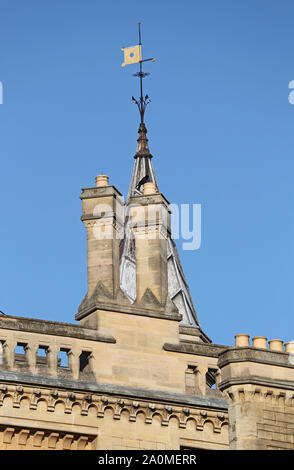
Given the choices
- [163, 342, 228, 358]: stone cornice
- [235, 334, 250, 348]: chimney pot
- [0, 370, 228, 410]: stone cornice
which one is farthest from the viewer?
[163, 342, 228, 358]: stone cornice

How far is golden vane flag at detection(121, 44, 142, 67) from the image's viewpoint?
49312 mm

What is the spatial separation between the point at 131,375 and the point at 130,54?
1251 centimetres

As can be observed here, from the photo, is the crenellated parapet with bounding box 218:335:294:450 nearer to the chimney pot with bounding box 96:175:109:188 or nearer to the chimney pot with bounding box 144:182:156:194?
the chimney pot with bounding box 144:182:156:194

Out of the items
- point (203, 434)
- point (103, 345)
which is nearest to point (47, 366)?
point (103, 345)

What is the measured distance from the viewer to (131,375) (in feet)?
132

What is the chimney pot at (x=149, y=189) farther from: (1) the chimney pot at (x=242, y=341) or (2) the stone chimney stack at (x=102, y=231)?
(1) the chimney pot at (x=242, y=341)

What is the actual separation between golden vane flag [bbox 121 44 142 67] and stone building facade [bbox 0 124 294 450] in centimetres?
756

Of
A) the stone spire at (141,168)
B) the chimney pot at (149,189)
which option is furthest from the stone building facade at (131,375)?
the stone spire at (141,168)

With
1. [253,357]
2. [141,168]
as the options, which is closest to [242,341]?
[253,357]

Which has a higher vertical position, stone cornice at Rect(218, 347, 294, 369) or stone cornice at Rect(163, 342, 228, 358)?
stone cornice at Rect(163, 342, 228, 358)

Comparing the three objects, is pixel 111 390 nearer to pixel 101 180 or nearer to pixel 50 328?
pixel 50 328

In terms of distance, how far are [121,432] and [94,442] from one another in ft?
2.23

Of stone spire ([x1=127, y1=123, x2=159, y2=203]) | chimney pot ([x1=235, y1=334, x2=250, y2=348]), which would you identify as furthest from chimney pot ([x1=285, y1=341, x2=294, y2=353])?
stone spire ([x1=127, y1=123, x2=159, y2=203])
